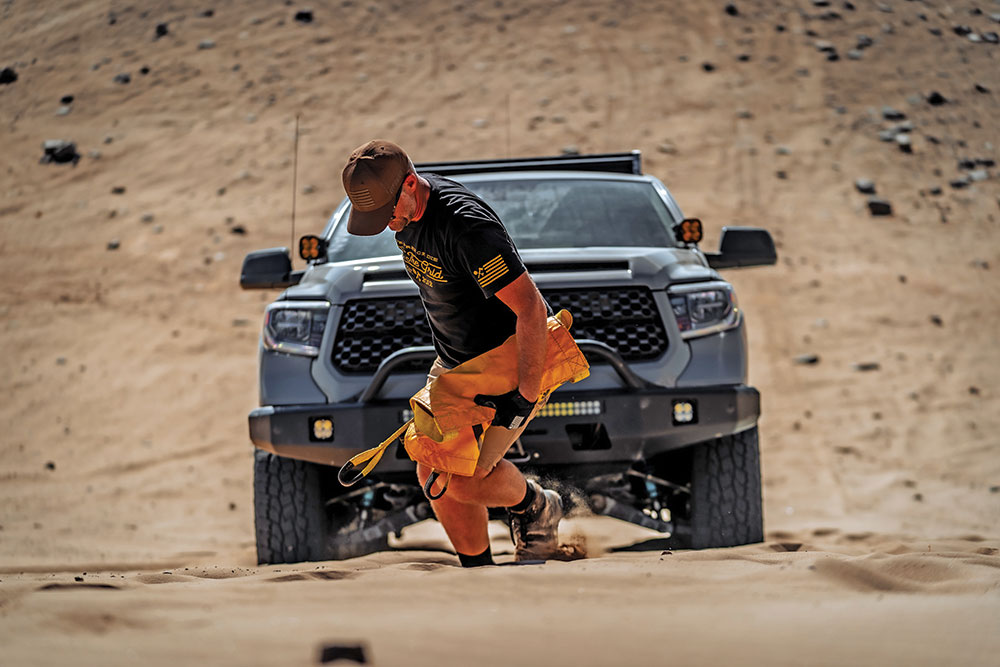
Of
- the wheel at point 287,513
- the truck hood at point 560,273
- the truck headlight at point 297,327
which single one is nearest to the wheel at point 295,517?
the wheel at point 287,513

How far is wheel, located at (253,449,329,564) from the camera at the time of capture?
186 inches

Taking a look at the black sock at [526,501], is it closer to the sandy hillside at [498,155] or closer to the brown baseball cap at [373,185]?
the sandy hillside at [498,155]

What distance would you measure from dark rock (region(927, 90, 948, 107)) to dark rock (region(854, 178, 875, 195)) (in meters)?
3.86

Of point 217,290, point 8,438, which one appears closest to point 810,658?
point 8,438

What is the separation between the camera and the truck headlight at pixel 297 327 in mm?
4660

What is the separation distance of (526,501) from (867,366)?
858 centimetres

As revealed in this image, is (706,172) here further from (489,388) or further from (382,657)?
(382,657)

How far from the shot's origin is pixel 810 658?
231 centimetres

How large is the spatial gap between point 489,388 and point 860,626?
1.48 metres

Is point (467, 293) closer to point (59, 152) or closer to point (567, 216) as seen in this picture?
point (567, 216)

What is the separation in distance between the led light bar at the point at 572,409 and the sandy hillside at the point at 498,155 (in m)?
0.65

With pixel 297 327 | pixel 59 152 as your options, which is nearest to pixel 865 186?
pixel 59 152

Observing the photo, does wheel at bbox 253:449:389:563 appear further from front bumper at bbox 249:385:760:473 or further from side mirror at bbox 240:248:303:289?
side mirror at bbox 240:248:303:289

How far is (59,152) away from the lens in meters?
18.9
